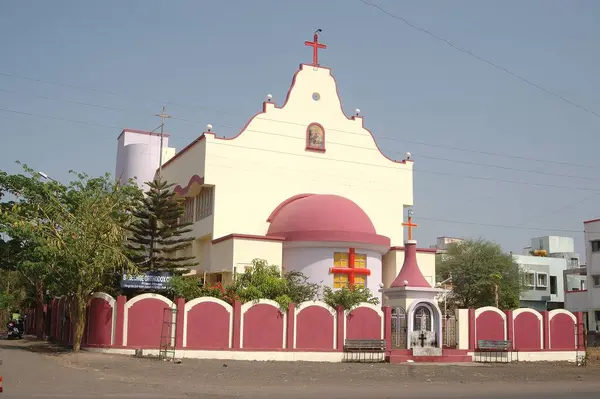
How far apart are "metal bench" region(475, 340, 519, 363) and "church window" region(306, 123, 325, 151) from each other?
12.2 meters

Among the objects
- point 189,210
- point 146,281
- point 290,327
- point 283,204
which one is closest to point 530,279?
point 283,204

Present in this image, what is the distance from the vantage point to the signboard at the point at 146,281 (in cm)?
2564

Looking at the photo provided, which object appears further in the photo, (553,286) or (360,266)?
(553,286)

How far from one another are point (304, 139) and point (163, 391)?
20.7 meters

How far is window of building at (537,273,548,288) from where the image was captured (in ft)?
202

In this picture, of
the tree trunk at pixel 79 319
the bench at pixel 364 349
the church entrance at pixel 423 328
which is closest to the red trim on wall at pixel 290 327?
the bench at pixel 364 349

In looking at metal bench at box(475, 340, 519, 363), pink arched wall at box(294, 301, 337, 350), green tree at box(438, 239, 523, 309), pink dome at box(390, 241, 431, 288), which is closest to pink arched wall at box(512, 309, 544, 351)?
metal bench at box(475, 340, 519, 363)

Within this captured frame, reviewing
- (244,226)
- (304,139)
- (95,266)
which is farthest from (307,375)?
(304,139)

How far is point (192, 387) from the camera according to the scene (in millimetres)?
16656

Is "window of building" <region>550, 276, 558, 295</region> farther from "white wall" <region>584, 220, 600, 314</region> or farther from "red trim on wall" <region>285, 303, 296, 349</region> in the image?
"red trim on wall" <region>285, 303, 296, 349</region>

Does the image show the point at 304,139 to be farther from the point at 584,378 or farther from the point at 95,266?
the point at 584,378

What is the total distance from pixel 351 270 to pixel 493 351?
6.42m

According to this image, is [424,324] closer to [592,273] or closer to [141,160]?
[141,160]

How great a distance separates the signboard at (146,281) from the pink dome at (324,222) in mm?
6563
